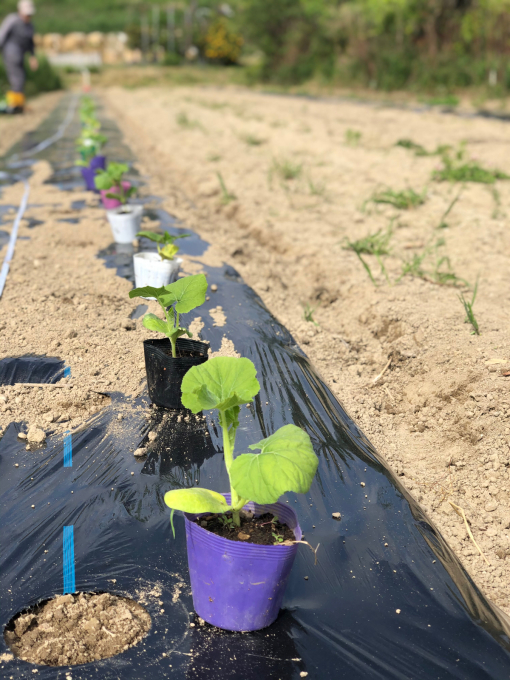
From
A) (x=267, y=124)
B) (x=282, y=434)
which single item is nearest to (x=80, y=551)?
(x=282, y=434)

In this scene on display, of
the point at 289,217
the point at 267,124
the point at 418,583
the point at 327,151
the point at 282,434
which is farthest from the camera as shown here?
the point at 267,124

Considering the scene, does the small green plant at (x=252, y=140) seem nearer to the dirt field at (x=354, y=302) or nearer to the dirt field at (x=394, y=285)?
the dirt field at (x=394, y=285)

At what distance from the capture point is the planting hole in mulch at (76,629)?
1.54m

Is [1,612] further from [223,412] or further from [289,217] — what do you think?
[289,217]

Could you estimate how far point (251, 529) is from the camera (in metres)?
1.68

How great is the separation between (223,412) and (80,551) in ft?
2.16

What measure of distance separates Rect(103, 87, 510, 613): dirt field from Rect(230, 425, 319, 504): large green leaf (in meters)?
0.97

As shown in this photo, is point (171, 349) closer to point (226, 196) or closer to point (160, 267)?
point (160, 267)

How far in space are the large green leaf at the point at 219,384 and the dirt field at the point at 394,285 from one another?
1.10 m

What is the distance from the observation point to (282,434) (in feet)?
5.29

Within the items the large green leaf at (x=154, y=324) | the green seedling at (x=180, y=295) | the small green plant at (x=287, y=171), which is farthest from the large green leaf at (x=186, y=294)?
the small green plant at (x=287, y=171)

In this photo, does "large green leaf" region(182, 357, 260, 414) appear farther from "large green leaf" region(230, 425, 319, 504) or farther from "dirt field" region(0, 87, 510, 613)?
"dirt field" region(0, 87, 510, 613)

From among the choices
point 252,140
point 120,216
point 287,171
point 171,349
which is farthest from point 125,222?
point 252,140

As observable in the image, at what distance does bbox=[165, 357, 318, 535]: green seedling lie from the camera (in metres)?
1.43
